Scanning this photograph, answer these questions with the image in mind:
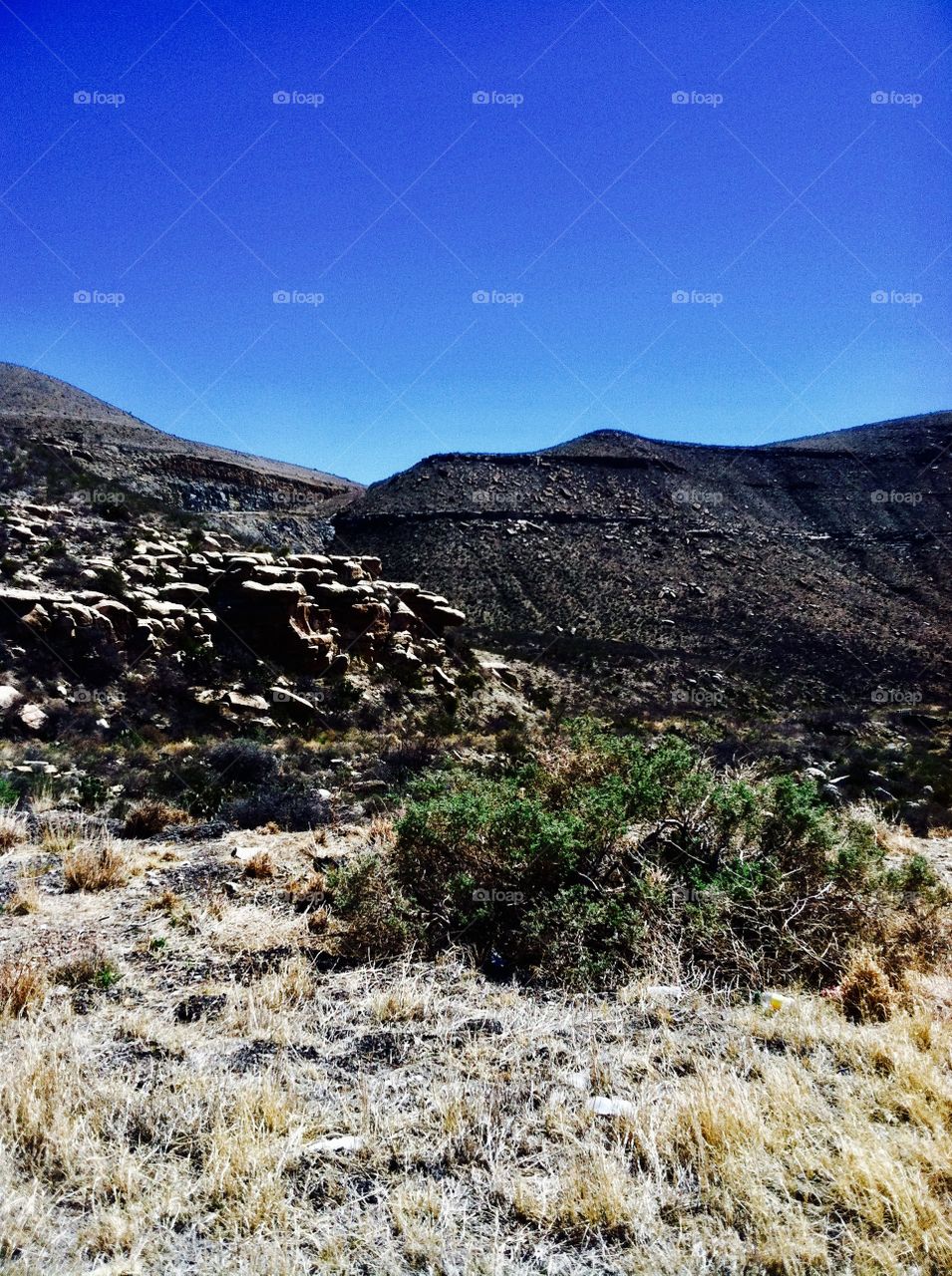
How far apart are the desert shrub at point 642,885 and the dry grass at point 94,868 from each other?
2338 mm

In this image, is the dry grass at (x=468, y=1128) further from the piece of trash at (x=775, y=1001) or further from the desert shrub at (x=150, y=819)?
the desert shrub at (x=150, y=819)

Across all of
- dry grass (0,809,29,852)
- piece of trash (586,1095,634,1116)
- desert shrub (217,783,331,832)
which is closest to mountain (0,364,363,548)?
dry grass (0,809,29,852)

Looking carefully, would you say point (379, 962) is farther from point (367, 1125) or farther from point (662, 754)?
point (662, 754)

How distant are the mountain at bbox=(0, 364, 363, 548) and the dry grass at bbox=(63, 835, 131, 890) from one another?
760 inches

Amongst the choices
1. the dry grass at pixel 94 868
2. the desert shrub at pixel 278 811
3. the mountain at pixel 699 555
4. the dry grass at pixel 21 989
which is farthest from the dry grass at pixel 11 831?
the mountain at pixel 699 555

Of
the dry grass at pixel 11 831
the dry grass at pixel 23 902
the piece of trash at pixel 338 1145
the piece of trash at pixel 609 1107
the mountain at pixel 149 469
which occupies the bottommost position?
the dry grass at pixel 11 831

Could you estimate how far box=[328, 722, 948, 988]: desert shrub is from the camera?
461 centimetres

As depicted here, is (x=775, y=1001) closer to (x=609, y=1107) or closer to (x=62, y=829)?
(x=609, y=1107)

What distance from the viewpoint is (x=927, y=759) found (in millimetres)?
16203

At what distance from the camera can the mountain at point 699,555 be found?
31.8 meters

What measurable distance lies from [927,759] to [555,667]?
1339 centimetres

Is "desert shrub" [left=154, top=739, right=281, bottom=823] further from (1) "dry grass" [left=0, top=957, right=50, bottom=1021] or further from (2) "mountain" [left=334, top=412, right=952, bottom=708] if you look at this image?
(2) "mountain" [left=334, top=412, right=952, bottom=708]

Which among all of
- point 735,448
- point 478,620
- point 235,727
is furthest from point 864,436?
point 235,727

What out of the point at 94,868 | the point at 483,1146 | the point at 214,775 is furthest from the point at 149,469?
the point at 483,1146
